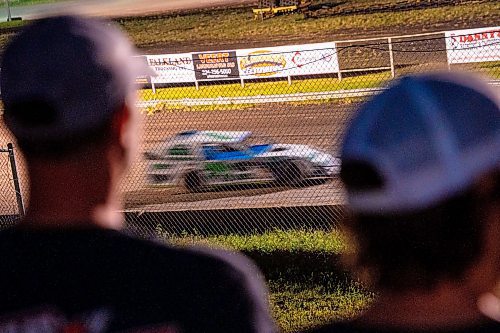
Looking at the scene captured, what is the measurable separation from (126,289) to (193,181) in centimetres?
1104

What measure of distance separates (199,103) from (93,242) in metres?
21.3

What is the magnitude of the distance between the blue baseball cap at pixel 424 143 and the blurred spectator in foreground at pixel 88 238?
0.38 meters

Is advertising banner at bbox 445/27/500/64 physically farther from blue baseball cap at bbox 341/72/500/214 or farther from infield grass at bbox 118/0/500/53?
blue baseball cap at bbox 341/72/500/214

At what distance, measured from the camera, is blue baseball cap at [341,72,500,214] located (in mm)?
1779

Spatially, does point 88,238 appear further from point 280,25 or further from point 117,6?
point 117,6

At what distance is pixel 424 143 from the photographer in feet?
5.90

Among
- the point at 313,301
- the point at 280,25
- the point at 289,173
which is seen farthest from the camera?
the point at 280,25

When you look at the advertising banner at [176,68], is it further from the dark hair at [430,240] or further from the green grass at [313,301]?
the dark hair at [430,240]

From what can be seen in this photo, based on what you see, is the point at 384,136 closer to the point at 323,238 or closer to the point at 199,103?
the point at 323,238

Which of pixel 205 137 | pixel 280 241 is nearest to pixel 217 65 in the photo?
pixel 205 137

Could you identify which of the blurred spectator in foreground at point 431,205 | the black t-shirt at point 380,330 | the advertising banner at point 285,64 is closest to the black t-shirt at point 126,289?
the black t-shirt at point 380,330

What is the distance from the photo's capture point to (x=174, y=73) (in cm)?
2483

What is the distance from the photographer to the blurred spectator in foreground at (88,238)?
2010 mm

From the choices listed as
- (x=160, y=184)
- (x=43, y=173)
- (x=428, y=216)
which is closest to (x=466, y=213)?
(x=428, y=216)
